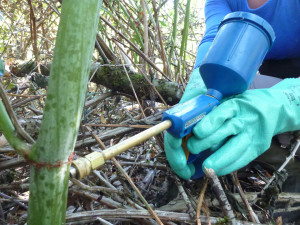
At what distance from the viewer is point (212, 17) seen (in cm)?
132

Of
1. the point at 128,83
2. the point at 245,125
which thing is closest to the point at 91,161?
the point at 245,125

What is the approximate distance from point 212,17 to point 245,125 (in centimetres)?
69

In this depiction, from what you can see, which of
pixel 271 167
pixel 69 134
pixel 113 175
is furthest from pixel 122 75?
pixel 69 134

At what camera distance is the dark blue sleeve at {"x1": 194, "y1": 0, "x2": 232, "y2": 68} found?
4.02 ft

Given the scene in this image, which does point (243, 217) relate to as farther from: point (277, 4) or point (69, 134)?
point (277, 4)

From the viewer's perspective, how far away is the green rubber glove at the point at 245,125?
732mm

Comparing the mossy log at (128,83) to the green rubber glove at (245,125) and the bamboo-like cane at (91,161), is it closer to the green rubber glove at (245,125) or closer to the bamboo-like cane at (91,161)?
the green rubber glove at (245,125)

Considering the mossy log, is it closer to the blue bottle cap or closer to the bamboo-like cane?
the blue bottle cap

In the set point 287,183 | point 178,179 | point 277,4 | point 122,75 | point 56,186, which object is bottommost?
point 287,183

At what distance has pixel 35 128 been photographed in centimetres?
85

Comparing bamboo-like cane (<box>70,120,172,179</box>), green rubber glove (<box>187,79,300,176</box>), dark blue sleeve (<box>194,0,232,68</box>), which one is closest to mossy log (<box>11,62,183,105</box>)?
dark blue sleeve (<box>194,0,232,68</box>)

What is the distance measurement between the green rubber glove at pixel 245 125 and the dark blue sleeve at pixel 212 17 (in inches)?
14.8

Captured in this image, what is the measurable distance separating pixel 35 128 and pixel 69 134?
497 millimetres

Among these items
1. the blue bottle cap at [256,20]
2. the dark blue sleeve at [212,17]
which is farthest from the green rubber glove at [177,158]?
the dark blue sleeve at [212,17]
